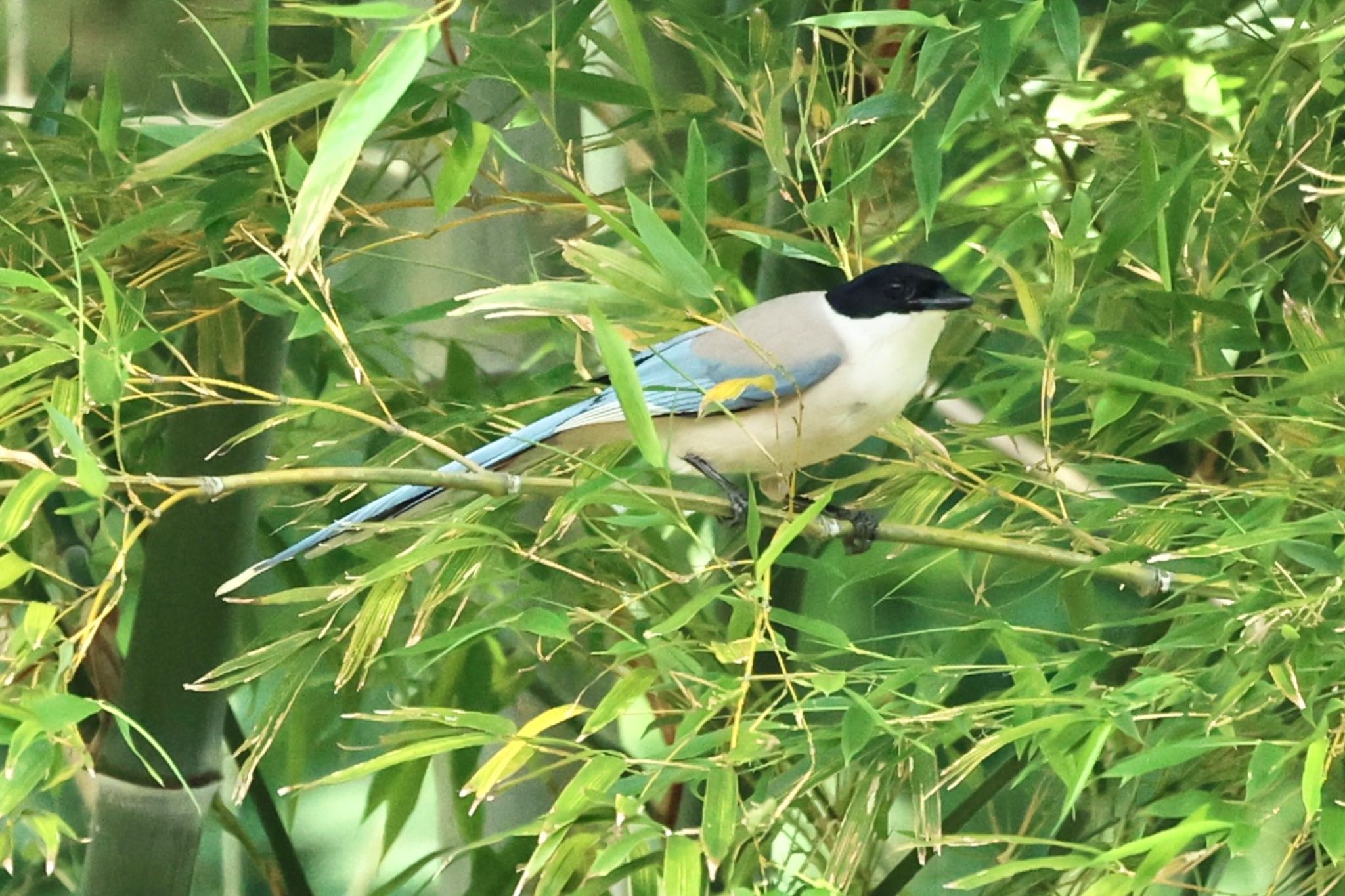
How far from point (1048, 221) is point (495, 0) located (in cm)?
50

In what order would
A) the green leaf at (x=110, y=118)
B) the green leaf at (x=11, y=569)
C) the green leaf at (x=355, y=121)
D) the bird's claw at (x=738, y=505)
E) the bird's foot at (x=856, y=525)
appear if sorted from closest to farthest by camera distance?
the green leaf at (x=355, y=121) < the green leaf at (x=11, y=569) < the green leaf at (x=110, y=118) < the bird's claw at (x=738, y=505) < the bird's foot at (x=856, y=525)

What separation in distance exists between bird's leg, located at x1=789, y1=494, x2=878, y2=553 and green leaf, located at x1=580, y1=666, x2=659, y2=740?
0.98 feet

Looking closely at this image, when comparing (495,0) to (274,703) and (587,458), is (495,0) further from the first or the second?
(274,703)

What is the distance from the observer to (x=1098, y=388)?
982mm

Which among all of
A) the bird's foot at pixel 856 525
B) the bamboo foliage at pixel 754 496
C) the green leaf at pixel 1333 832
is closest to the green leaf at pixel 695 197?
the bamboo foliage at pixel 754 496

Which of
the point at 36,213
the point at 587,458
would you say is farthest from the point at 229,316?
the point at 587,458

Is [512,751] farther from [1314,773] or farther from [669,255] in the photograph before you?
[1314,773]

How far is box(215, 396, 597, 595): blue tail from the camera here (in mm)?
952

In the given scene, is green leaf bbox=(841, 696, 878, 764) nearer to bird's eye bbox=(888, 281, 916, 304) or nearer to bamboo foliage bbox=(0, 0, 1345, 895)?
bamboo foliage bbox=(0, 0, 1345, 895)

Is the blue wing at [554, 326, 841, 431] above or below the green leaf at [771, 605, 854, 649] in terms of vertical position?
above

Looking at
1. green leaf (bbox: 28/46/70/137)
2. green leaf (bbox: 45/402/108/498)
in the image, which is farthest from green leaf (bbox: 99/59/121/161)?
green leaf (bbox: 45/402/108/498)

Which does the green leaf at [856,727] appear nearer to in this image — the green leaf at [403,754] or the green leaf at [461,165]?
the green leaf at [403,754]

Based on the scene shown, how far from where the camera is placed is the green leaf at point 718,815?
766 mm

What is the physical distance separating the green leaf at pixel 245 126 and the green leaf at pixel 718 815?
1.28 ft
